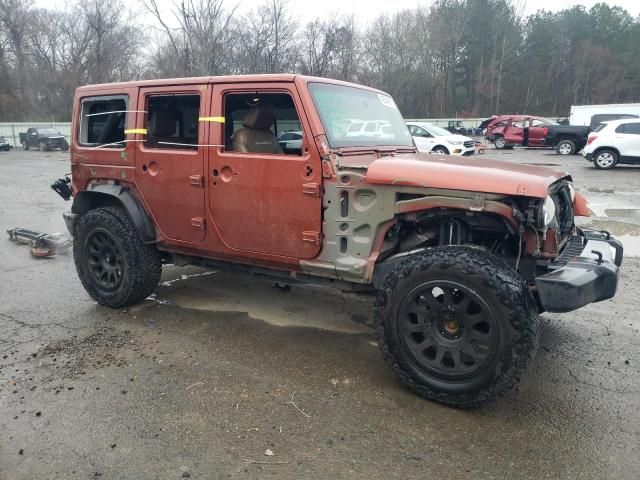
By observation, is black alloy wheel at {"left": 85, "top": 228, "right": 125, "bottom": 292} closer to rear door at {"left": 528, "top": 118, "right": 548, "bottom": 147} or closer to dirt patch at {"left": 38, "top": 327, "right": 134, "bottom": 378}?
dirt patch at {"left": 38, "top": 327, "right": 134, "bottom": 378}

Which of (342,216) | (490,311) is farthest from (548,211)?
(342,216)

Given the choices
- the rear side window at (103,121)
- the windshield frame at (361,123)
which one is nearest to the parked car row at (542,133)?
the windshield frame at (361,123)

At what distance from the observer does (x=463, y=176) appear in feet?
10.1

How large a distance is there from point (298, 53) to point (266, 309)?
3104cm

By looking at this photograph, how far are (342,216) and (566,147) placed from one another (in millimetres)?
22258

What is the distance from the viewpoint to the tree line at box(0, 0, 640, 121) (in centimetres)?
3862

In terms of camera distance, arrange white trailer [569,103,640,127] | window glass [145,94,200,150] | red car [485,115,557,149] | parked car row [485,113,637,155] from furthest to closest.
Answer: red car [485,115,557,149]
white trailer [569,103,640,127]
parked car row [485,113,637,155]
window glass [145,94,200,150]

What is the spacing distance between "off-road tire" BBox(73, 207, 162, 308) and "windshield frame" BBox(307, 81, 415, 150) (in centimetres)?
212

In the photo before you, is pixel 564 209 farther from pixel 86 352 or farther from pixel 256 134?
pixel 86 352

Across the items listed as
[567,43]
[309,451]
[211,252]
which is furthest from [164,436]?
[567,43]

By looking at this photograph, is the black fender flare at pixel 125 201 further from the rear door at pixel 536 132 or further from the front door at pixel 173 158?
the rear door at pixel 536 132

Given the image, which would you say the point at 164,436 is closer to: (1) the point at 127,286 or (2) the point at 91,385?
(2) the point at 91,385

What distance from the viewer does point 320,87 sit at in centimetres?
388

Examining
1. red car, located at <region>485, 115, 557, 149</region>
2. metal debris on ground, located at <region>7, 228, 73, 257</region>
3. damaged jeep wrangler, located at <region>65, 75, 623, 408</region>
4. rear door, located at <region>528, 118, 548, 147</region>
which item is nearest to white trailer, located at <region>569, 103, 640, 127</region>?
rear door, located at <region>528, 118, 548, 147</region>
